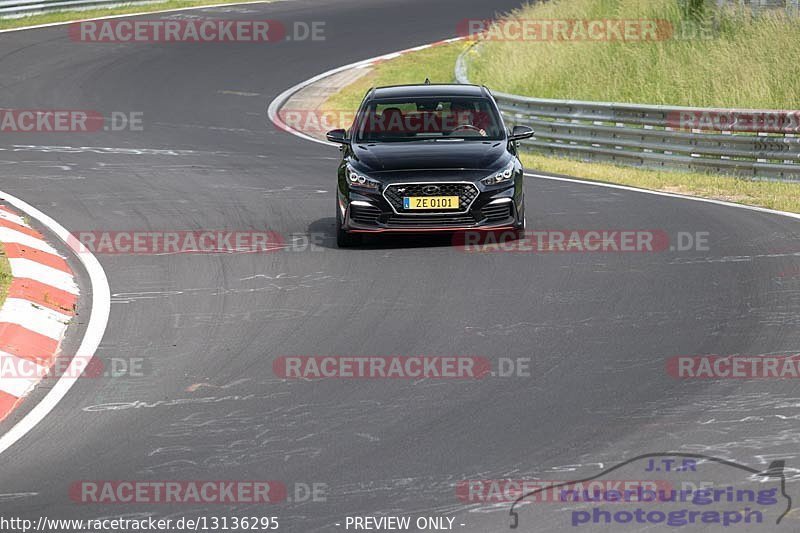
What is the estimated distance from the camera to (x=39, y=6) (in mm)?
38312

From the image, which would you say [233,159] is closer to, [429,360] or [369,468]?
[429,360]

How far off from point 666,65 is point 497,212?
1468 cm

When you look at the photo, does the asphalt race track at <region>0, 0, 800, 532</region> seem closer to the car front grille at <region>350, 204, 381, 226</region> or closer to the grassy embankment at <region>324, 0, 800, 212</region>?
the car front grille at <region>350, 204, 381, 226</region>

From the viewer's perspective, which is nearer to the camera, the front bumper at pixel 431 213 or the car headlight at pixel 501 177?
the front bumper at pixel 431 213

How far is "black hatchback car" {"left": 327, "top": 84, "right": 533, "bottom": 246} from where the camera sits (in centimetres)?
1295

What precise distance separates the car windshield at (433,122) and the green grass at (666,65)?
10.7 metres

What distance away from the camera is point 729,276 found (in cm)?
1152

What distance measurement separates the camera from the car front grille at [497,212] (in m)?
13.1
